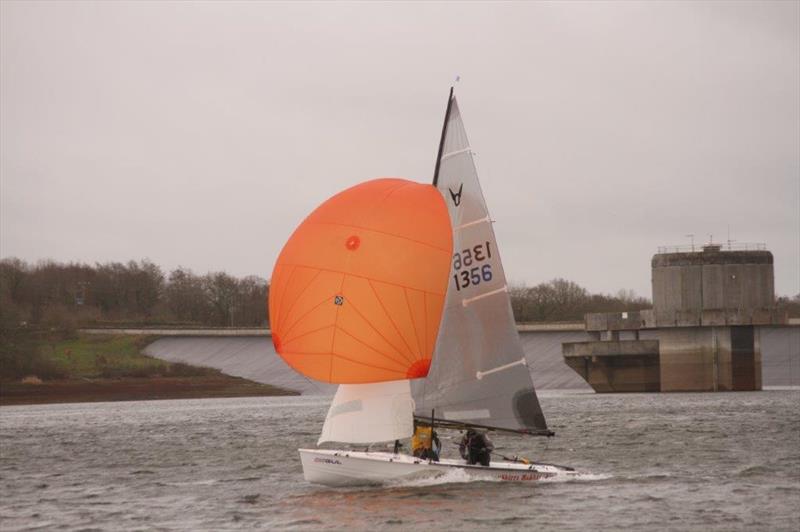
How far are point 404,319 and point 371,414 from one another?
2.75m

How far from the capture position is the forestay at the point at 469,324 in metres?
38.5

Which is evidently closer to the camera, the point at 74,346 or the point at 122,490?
the point at 122,490

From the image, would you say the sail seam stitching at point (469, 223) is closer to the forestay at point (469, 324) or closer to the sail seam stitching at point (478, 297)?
the forestay at point (469, 324)

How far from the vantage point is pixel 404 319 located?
37.0 meters

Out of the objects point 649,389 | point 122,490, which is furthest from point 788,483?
point 649,389

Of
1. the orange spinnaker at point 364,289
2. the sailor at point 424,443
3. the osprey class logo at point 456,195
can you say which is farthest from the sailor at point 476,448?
the osprey class logo at point 456,195

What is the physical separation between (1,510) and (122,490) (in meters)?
5.22

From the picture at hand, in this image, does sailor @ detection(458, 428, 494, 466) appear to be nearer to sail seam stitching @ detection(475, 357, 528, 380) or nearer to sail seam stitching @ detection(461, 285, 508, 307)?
sail seam stitching @ detection(475, 357, 528, 380)

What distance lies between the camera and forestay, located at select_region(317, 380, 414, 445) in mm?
37188

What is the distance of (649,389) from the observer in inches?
4419

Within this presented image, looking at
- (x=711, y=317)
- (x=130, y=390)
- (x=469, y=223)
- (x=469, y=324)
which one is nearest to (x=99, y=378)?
(x=130, y=390)

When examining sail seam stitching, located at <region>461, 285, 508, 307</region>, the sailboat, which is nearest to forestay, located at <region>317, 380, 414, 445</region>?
the sailboat

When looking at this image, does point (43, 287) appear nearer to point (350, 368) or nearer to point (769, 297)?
point (769, 297)

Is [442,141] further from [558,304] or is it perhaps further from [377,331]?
[558,304]
